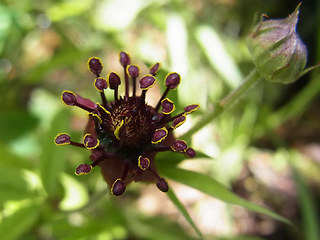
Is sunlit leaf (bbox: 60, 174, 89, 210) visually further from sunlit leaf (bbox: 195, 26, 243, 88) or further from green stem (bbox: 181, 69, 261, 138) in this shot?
sunlit leaf (bbox: 195, 26, 243, 88)

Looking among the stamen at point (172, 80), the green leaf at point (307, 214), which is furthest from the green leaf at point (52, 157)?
the green leaf at point (307, 214)

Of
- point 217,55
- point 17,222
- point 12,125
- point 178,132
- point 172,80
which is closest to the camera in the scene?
point 172,80

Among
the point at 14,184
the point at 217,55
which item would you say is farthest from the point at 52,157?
the point at 217,55

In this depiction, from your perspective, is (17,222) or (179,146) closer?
(179,146)

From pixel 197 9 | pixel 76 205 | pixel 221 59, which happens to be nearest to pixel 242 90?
pixel 76 205

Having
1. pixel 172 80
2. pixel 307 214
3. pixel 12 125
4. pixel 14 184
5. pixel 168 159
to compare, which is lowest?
pixel 307 214

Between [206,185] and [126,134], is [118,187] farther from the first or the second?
[206,185]

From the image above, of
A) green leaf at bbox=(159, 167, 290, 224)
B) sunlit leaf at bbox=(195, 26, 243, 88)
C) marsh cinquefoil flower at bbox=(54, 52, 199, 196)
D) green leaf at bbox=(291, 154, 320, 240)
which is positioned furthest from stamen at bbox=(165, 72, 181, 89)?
green leaf at bbox=(291, 154, 320, 240)

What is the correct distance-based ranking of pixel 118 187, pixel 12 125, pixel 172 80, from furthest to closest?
pixel 12 125 < pixel 172 80 < pixel 118 187

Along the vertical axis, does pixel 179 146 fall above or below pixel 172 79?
below
